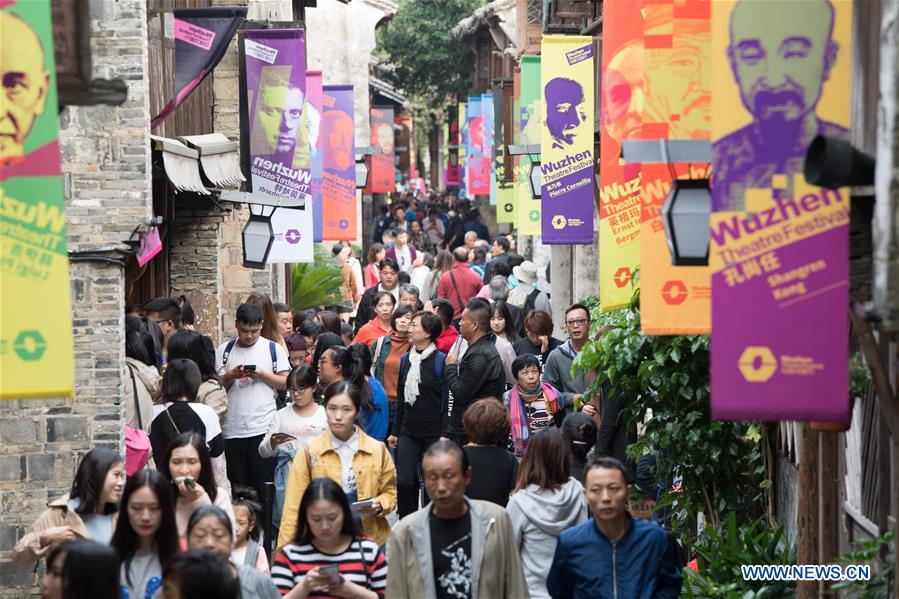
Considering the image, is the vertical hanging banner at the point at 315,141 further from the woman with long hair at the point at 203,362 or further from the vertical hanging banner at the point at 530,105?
the woman with long hair at the point at 203,362

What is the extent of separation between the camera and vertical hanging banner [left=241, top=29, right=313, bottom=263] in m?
16.7

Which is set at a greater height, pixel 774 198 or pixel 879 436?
pixel 774 198

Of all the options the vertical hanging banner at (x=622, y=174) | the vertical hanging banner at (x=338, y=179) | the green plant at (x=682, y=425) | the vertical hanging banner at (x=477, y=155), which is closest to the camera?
the green plant at (x=682, y=425)

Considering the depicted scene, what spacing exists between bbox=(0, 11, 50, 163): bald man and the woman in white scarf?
236 inches

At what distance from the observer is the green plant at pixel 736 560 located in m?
8.02

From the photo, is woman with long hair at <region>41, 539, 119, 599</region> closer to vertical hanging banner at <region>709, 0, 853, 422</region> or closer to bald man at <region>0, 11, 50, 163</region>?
bald man at <region>0, 11, 50, 163</region>

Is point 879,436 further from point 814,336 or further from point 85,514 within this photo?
point 85,514

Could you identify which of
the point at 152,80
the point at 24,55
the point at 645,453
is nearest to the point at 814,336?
the point at 24,55

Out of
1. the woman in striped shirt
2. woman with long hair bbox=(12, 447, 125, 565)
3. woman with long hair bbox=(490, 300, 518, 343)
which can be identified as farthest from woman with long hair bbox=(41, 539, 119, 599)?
woman with long hair bbox=(490, 300, 518, 343)

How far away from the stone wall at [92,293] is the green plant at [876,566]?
5598mm

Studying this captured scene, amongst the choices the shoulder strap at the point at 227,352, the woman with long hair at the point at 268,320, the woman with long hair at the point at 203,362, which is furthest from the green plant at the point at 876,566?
the woman with long hair at the point at 268,320

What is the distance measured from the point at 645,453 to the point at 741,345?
3920 millimetres

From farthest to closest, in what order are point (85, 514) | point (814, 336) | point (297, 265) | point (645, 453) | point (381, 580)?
point (297, 265) < point (645, 453) < point (85, 514) < point (381, 580) < point (814, 336)

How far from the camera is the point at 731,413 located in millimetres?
5812
